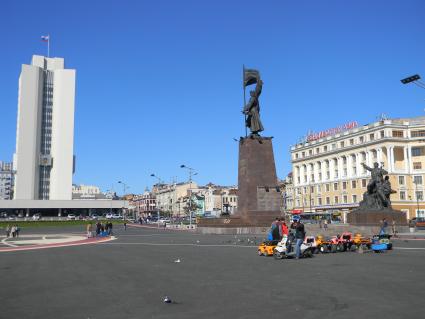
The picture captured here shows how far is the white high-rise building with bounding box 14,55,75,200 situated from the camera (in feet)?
398

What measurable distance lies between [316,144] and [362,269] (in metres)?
85.5

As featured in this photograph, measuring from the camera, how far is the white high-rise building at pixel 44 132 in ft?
398

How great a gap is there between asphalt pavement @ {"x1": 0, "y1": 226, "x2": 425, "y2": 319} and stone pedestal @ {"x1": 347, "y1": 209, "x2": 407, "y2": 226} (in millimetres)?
20435

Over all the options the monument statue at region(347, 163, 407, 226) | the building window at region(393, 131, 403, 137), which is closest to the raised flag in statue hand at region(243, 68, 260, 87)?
the monument statue at region(347, 163, 407, 226)

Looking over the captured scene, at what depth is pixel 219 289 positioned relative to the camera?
9.70 metres

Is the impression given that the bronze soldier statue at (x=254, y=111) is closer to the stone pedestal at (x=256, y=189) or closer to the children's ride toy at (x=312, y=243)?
the stone pedestal at (x=256, y=189)

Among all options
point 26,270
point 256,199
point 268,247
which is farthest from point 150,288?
point 256,199

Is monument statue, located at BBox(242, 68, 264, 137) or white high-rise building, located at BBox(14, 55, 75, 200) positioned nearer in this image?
monument statue, located at BBox(242, 68, 264, 137)

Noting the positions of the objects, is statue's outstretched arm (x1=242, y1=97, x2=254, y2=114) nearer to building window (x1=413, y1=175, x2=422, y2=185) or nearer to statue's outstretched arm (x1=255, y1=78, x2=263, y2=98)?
statue's outstretched arm (x1=255, y1=78, x2=263, y2=98)

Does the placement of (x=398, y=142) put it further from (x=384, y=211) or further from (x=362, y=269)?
(x=362, y=269)

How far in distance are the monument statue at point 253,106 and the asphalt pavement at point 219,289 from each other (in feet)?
74.9

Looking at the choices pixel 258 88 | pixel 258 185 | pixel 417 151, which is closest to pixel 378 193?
pixel 258 185

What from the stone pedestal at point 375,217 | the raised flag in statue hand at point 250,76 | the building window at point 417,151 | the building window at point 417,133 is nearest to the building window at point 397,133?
the building window at point 417,133

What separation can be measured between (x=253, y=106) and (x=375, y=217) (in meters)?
13.5
